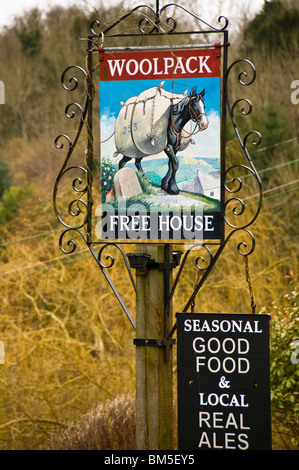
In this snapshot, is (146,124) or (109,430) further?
(109,430)

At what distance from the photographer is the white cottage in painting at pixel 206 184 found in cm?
278

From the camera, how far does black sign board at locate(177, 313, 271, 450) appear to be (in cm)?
268

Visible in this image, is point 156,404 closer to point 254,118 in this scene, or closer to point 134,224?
point 134,224

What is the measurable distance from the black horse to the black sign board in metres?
0.62

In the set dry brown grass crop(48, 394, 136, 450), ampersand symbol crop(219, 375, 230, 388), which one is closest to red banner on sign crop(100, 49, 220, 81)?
ampersand symbol crop(219, 375, 230, 388)

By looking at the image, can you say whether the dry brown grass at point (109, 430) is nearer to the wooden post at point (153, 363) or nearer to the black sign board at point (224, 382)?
the wooden post at point (153, 363)

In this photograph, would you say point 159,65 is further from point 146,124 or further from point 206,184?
point 206,184

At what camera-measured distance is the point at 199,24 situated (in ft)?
27.2

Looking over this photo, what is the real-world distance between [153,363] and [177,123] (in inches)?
44.9

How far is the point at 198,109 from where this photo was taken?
110 inches

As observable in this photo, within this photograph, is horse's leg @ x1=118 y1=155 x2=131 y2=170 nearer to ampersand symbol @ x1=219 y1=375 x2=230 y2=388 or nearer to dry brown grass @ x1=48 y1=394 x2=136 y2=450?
ampersand symbol @ x1=219 y1=375 x2=230 y2=388

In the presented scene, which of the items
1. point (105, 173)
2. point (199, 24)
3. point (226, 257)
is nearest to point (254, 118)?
point (199, 24)

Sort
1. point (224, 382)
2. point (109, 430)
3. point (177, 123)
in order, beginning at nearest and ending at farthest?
1. point (224, 382)
2. point (177, 123)
3. point (109, 430)

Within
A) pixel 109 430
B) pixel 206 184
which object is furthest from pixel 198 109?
pixel 109 430
